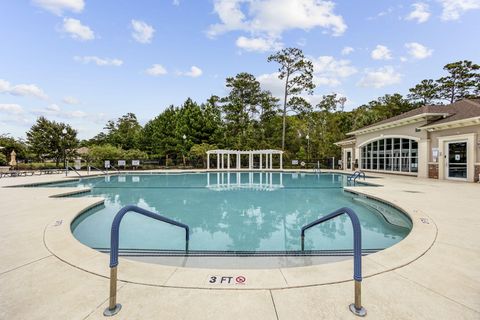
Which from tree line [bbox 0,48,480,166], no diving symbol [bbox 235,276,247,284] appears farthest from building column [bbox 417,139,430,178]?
no diving symbol [bbox 235,276,247,284]

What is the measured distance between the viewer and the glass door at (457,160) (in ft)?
39.2

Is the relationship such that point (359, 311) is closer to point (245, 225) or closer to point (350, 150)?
point (245, 225)

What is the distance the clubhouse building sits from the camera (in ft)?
38.0

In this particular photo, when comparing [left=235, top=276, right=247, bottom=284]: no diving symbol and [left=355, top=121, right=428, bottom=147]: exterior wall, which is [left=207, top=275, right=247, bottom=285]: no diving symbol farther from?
[left=355, top=121, right=428, bottom=147]: exterior wall

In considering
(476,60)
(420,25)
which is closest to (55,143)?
(420,25)

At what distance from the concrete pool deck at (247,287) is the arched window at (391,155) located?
1429 centimetres

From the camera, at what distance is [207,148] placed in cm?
2483

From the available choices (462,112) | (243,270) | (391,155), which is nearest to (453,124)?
(462,112)

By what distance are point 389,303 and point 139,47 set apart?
21.5 metres

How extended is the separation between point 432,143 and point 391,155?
3787 millimetres

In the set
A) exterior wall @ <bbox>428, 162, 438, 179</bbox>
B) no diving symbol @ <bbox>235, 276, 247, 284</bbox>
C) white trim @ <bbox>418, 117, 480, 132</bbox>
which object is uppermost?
white trim @ <bbox>418, 117, 480, 132</bbox>

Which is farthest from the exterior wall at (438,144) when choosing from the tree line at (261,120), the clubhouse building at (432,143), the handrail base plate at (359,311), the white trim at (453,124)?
the handrail base plate at (359,311)

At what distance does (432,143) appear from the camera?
1358 centimetres

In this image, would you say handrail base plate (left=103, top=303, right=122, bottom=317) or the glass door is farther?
the glass door
